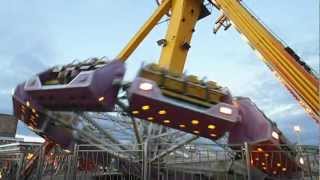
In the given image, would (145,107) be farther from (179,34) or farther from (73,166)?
(179,34)

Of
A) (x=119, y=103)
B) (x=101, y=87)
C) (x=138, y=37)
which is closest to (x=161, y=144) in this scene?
(x=119, y=103)

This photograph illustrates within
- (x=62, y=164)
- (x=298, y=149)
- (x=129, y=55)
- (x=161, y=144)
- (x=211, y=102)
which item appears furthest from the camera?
(x=129, y=55)

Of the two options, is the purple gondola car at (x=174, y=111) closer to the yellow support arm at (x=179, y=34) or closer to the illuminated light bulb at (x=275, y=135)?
the illuminated light bulb at (x=275, y=135)

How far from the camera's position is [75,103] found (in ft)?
55.4

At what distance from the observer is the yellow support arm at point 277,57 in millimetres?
16281

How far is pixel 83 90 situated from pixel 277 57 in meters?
8.75

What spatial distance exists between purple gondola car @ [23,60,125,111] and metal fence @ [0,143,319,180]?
190cm

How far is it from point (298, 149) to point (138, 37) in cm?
1481

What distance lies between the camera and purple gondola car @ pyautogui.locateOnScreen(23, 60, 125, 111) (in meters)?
15.2

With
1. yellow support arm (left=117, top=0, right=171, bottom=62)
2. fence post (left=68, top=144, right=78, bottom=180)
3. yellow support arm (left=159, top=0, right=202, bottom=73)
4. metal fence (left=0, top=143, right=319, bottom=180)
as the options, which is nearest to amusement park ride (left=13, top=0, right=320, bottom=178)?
metal fence (left=0, top=143, right=319, bottom=180)

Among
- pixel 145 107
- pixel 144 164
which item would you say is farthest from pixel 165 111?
pixel 144 164

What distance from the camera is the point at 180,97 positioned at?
14.9 meters

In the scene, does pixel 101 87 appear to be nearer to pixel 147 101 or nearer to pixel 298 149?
pixel 147 101

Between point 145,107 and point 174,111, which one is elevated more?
point 145,107
